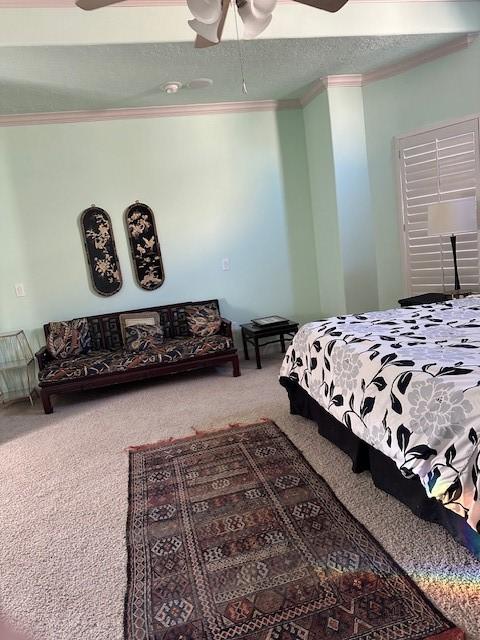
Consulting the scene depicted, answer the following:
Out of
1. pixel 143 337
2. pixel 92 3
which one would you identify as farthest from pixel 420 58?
pixel 143 337

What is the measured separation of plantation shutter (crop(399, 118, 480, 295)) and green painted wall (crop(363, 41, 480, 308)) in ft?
0.40

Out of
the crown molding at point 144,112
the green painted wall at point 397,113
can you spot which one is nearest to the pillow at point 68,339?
the crown molding at point 144,112

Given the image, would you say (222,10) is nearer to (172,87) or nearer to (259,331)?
(172,87)

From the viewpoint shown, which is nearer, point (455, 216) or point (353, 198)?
point (455, 216)

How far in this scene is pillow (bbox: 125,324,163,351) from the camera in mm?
4406

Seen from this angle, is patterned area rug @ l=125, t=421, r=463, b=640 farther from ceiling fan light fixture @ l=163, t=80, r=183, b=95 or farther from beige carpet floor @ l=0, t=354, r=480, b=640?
ceiling fan light fixture @ l=163, t=80, r=183, b=95

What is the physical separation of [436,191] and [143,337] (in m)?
3.14

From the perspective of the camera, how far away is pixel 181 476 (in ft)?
8.55

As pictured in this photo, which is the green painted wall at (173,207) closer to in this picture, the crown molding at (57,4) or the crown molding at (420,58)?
the crown molding at (420,58)

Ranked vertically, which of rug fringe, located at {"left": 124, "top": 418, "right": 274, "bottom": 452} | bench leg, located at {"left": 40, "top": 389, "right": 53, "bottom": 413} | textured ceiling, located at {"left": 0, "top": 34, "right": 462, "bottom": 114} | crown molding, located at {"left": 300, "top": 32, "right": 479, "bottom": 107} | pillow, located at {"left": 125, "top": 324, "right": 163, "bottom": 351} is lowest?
rug fringe, located at {"left": 124, "top": 418, "right": 274, "bottom": 452}

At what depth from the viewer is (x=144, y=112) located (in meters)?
4.61

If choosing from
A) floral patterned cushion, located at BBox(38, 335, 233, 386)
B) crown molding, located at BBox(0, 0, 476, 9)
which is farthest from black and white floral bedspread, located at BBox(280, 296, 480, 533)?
crown molding, located at BBox(0, 0, 476, 9)

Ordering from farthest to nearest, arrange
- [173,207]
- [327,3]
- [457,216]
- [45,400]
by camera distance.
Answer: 1. [173,207]
2. [45,400]
3. [457,216]
4. [327,3]

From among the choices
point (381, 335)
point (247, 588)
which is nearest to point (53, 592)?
point (247, 588)
